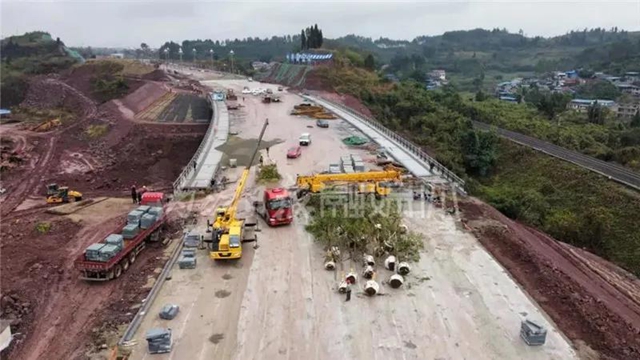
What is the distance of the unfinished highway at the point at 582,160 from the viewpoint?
43294 mm

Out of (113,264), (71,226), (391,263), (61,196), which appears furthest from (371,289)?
(61,196)

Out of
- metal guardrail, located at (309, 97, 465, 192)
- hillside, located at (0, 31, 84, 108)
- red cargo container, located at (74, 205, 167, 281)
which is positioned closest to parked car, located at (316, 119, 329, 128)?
metal guardrail, located at (309, 97, 465, 192)

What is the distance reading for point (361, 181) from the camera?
32.4 meters

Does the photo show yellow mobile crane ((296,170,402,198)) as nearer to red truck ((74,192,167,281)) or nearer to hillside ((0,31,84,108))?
red truck ((74,192,167,281))

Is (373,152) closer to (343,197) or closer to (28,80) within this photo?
(343,197)

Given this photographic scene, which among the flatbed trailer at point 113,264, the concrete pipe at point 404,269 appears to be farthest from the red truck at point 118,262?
the concrete pipe at point 404,269

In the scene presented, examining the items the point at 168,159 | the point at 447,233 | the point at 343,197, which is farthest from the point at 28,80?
the point at 447,233

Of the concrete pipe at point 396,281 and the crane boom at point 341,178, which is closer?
the concrete pipe at point 396,281

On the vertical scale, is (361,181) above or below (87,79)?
below

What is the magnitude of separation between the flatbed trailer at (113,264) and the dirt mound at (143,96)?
45664mm

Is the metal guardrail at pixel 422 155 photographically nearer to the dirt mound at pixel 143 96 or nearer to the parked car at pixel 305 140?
the parked car at pixel 305 140

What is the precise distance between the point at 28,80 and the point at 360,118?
234 ft

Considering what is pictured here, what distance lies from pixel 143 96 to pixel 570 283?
211 ft

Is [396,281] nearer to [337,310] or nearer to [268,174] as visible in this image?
[337,310]
